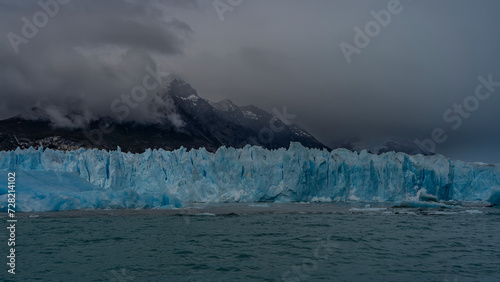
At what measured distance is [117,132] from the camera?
144750 millimetres

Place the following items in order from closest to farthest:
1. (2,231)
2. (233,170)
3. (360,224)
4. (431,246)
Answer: (431,246) < (2,231) < (360,224) < (233,170)

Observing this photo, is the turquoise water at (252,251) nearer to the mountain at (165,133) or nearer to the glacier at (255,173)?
the glacier at (255,173)

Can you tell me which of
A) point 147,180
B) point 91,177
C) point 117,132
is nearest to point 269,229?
point 147,180

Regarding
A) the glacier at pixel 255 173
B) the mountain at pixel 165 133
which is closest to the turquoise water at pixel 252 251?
the glacier at pixel 255 173

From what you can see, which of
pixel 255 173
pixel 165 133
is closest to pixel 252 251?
pixel 255 173

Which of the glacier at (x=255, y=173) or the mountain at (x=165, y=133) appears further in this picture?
the mountain at (x=165, y=133)

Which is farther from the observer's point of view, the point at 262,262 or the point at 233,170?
the point at 233,170

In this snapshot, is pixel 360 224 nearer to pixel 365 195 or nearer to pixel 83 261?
pixel 83 261

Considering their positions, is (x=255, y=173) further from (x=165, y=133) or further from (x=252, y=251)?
(x=165, y=133)

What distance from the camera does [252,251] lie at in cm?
1364

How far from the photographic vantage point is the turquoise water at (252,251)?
34.2 ft

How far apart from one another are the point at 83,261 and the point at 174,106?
14654cm

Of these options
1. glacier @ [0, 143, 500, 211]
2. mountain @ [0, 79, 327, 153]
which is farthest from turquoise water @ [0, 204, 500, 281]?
mountain @ [0, 79, 327, 153]

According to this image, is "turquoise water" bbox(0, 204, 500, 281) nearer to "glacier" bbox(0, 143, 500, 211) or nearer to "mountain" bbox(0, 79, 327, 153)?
"glacier" bbox(0, 143, 500, 211)
